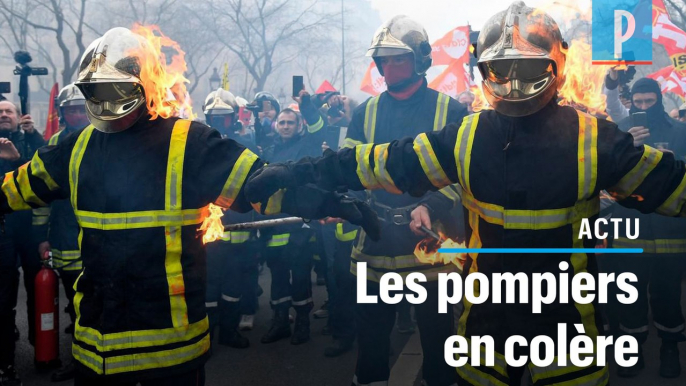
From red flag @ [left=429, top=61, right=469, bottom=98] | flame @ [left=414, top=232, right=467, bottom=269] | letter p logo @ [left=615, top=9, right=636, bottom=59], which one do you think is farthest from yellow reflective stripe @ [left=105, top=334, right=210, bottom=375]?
red flag @ [left=429, top=61, right=469, bottom=98]

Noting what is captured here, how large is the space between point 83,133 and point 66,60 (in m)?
21.9

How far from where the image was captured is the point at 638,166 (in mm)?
2652

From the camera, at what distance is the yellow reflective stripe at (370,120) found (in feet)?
14.1

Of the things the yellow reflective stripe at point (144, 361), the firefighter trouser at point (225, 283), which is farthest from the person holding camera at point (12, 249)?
the yellow reflective stripe at point (144, 361)

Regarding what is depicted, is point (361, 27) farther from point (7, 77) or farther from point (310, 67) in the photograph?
point (7, 77)

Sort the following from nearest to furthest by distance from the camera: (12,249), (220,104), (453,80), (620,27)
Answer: (12,249)
(220,104)
(620,27)
(453,80)

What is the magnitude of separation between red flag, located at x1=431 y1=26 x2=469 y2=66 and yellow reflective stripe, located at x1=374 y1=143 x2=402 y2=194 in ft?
24.5

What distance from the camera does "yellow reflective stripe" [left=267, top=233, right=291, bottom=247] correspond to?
631 centimetres

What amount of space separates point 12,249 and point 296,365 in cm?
257

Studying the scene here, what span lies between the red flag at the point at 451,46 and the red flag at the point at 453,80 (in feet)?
0.62

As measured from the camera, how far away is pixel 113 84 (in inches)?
114

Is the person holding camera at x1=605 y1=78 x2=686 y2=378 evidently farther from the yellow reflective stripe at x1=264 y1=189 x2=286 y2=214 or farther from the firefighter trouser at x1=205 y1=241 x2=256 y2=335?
the firefighter trouser at x1=205 y1=241 x2=256 y2=335

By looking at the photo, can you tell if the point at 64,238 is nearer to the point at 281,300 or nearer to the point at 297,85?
the point at 281,300

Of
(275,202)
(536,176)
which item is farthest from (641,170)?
(275,202)
